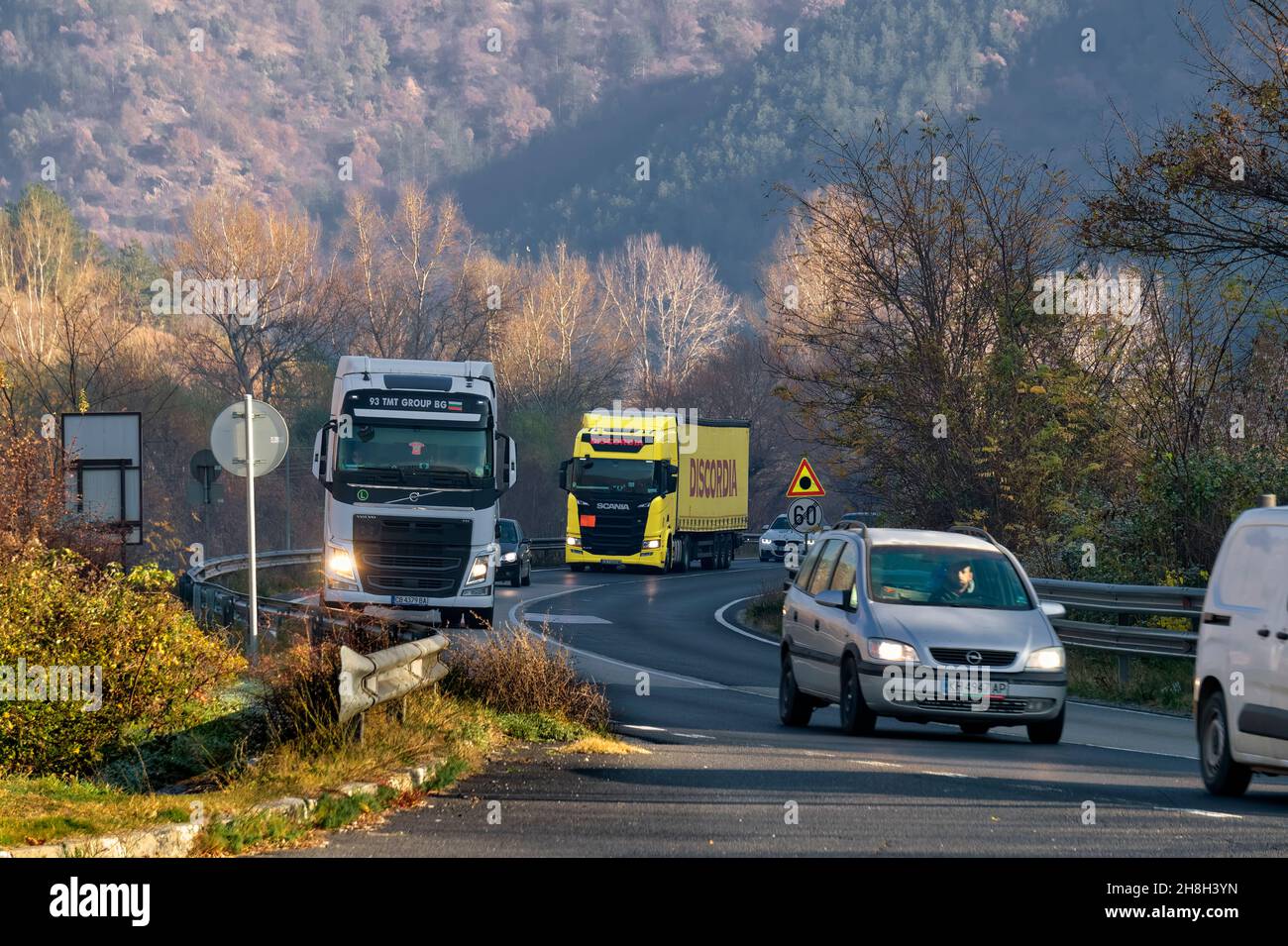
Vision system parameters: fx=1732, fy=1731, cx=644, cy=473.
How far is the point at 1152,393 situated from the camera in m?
25.6

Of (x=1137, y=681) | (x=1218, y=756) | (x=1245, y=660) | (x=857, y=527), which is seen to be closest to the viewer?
(x=1245, y=660)

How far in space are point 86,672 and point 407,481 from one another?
1280cm

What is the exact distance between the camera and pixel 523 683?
14.1 meters

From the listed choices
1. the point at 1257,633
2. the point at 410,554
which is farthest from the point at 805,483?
the point at 1257,633

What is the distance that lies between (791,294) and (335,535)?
11.0 metres

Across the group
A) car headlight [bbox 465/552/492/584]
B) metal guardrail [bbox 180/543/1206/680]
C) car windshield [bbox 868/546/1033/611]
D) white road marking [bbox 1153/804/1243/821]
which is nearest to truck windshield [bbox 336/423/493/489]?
car headlight [bbox 465/552/492/584]

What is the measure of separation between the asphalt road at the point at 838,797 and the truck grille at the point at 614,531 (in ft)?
95.3

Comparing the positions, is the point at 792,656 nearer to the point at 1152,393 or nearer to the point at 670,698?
the point at 670,698

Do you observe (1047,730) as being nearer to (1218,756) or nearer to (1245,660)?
(1218,756)

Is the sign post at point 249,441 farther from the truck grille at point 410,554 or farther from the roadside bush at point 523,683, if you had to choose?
the truck grille at point 410,554

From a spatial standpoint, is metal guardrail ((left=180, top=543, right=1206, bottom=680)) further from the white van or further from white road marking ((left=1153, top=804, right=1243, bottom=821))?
white road marking ((left=1153, top=804, right=1243, bottom=821))

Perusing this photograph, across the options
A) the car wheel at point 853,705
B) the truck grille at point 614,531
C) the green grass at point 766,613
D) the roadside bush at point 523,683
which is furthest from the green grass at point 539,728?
the truck grille at point 614,531

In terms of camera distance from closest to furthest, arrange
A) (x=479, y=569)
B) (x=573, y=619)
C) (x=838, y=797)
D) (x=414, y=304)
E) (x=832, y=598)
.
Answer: (x=838, y=797) < (x=832, y=598) < (x=479, y=569) < (x=573, y=619) < (x=414, y=304)
